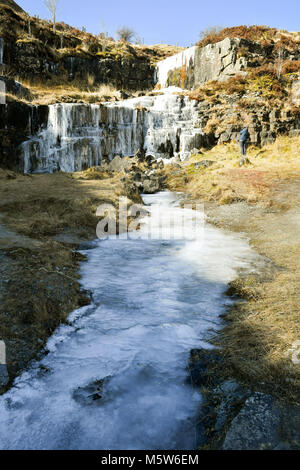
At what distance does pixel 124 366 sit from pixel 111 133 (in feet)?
58.6

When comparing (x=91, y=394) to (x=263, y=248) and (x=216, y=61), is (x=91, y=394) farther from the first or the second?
(x=216, y=61)

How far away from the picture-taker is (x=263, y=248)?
659 cm

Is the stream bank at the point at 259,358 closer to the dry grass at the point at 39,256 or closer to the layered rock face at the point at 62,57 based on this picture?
the dry grass at the point at 39,256

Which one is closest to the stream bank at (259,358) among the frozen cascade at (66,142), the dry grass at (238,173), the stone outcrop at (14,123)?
the dry grass at (238,173)

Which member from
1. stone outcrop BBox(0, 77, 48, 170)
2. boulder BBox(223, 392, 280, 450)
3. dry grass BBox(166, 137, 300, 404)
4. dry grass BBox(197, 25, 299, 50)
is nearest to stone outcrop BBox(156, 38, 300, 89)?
dry grass BBox(197, 25, 299, 50)

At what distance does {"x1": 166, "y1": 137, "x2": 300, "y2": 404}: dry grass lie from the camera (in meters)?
2.89

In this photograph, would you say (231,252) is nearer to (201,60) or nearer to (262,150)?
(262,150)

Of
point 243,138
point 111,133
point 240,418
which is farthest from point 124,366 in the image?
point 111,133

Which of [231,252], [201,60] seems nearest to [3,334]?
[231,252]

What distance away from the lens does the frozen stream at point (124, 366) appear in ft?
8.15

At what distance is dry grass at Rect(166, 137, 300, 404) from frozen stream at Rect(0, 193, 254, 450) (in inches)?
18.0

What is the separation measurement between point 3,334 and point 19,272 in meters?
1.27

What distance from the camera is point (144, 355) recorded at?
3.44m

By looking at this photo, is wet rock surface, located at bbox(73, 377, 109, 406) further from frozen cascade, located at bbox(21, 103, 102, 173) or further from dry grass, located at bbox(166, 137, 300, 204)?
frozen cascade, located at bbox(21, 103, 102, 173)
